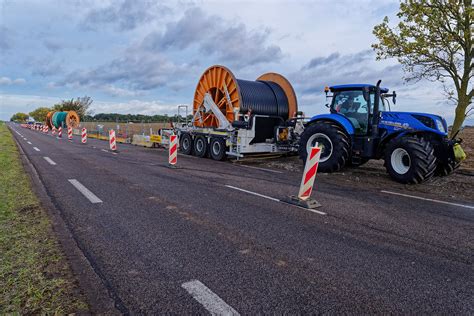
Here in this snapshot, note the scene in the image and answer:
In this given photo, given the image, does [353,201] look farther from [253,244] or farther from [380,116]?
[380,116]

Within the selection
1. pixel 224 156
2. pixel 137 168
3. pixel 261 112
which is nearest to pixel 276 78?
pixel 261 112

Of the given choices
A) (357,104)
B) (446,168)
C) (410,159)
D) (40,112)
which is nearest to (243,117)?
(357,104)

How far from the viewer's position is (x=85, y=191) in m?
6.87

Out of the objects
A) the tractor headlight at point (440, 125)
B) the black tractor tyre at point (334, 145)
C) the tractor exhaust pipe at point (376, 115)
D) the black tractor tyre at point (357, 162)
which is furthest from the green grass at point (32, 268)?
the tractor headlight at point (440, 125)

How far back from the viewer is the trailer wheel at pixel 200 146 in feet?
48.4

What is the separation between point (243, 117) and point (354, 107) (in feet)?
15.3

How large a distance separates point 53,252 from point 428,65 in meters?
14.7

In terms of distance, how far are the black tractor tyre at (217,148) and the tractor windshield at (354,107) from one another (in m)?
4.91

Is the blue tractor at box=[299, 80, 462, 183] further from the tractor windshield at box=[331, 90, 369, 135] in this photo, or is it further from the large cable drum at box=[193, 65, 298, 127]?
the large cable drum at box=[193, 65, 298, 127]

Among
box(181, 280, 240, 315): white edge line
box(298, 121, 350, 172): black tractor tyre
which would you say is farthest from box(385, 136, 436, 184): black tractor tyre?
box(181, 280, 240, 315): white edge line

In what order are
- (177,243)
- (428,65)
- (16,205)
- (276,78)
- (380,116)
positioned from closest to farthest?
(177,243) → (16,205) → (380,116) → (428,65) → (276,78)

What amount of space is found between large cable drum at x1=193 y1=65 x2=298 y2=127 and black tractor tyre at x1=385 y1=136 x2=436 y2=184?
5.86 meters

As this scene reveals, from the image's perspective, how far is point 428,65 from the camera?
13.5 m

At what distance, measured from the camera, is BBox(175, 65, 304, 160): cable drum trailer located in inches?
522
